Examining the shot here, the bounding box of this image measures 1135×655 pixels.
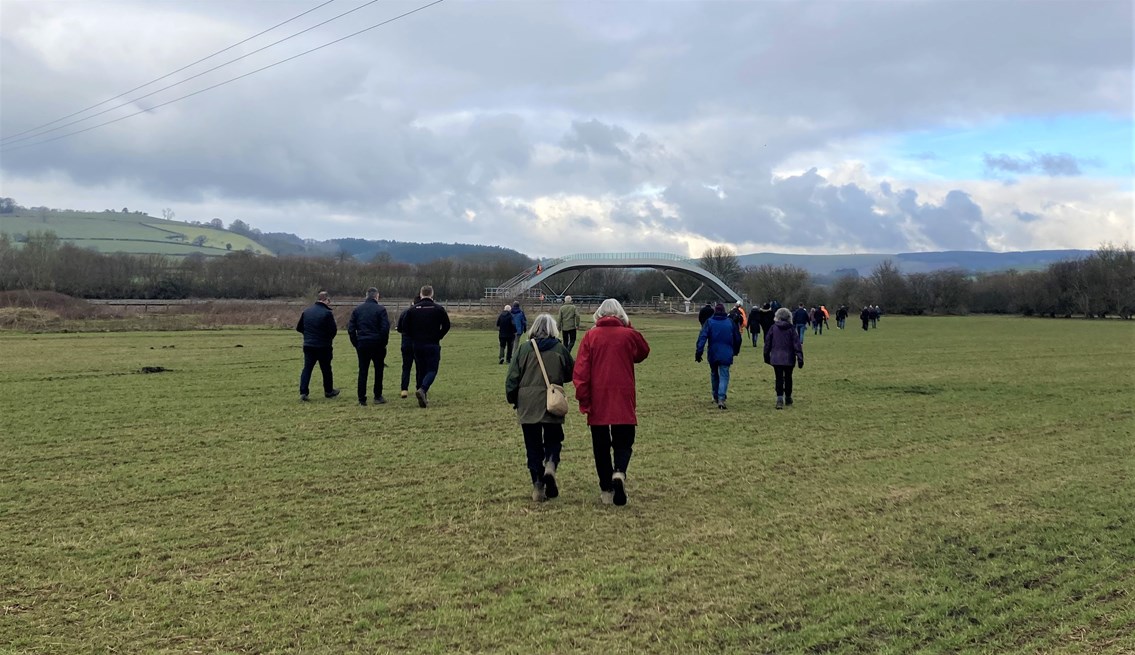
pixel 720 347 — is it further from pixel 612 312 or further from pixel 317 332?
pixel 317 332

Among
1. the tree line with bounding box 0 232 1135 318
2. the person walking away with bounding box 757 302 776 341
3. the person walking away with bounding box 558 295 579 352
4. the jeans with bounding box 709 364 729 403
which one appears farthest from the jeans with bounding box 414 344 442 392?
the tree line with bounding box 0 232 1135 318

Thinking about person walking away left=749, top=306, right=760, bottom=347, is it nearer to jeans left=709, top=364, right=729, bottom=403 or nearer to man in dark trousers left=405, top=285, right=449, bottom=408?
jeans left=709, top=364, right=729, bottom=403

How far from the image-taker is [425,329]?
1288 centimetres

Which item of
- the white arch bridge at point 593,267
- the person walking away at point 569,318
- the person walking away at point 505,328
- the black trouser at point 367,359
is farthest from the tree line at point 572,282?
the black trouser at point 367,359

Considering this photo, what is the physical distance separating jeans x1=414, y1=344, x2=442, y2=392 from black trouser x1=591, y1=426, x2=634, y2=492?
6.24 metres

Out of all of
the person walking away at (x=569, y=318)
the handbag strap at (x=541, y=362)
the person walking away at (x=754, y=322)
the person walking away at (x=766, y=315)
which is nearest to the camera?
the handbag strap at (x=541, y=362)

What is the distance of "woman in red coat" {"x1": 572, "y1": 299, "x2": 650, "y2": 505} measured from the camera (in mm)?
7078

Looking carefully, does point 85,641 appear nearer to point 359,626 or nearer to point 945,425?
point 359,626

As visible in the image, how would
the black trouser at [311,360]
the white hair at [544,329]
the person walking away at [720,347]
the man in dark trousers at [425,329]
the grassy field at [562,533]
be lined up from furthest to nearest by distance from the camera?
the black trouser at [311,360]
the person walking away at [720,347]
the man in dark trousers at [425,329]
the white hair at [544,329]
the grassy field at [562,533]

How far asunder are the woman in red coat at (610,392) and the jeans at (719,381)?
6337 millimetres

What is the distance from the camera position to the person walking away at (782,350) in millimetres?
13281

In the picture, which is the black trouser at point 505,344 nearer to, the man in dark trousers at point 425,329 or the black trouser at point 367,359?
the black trouser at point 367,359

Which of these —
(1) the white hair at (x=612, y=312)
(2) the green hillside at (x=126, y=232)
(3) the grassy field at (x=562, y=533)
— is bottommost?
(3) the grassy field at (x=562, y=533)

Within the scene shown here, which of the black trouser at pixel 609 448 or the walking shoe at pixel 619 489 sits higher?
the black trouser at pixel 609 448
